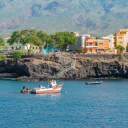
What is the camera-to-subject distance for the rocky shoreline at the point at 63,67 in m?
154

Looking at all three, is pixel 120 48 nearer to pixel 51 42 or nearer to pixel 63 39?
pixel 63 39

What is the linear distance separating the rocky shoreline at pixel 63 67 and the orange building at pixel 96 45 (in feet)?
55.4

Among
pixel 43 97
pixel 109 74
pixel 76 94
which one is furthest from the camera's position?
pixel 109 74

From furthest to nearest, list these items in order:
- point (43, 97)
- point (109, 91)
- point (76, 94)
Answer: point (109, 91) < point (76, 94) < point (43, 97)

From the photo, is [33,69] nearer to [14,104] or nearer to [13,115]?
[14,104]

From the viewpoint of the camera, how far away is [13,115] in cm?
7244

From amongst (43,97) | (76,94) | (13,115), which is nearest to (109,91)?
(76,94)

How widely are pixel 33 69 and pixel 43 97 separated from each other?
2302 inches

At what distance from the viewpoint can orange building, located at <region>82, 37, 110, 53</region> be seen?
602 ft

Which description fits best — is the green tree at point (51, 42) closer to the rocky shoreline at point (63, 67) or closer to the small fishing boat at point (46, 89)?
the rocky shoreline at point (63, 67)

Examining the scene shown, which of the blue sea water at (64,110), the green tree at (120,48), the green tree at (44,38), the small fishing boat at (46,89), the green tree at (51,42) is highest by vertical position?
the green tree at (44,38)

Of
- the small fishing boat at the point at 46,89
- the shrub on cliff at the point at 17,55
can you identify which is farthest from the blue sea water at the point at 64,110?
the shrub on cliff at the point at 17,55

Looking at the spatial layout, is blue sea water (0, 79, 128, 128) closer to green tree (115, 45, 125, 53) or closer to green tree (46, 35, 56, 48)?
green tree (46, 35, 56, 48)

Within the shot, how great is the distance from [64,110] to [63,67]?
79.3 metres
